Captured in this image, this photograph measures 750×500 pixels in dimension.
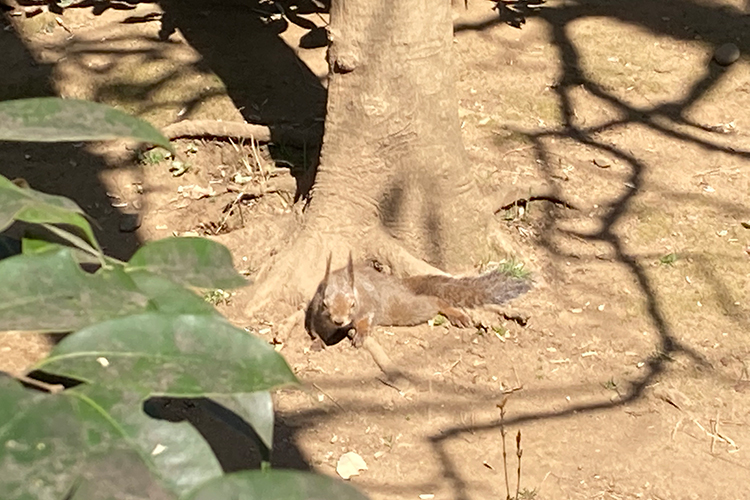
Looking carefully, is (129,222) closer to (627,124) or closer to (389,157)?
(389,157)

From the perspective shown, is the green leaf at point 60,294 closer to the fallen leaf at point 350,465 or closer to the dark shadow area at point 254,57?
the fallen leaf at point 350,465

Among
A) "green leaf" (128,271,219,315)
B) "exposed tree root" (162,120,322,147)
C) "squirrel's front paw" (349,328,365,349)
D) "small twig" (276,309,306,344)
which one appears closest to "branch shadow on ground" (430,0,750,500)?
"squirrel's front paw" (349,328,365,349)

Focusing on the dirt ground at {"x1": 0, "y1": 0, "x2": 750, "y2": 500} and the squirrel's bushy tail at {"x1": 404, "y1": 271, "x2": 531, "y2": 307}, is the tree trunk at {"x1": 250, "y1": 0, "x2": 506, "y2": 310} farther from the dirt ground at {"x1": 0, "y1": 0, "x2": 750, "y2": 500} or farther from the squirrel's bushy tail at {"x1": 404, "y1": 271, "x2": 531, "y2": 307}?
the dirt ground at {"x1": 0, "y1": 0, "x2": 750, "y2": 500}

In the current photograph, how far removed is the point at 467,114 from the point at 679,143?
99 cm

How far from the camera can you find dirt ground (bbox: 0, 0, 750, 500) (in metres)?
3.28

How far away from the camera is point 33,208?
2.54ft

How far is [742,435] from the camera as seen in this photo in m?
3.29

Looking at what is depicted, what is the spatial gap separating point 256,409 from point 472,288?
316cm

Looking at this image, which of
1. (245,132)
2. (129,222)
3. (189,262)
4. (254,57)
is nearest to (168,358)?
(189,262)

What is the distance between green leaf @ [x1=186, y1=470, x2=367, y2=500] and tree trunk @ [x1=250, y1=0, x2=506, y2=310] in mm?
3113

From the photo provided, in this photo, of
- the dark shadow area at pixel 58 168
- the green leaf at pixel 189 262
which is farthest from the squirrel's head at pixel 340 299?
the green leaf at pixel 189 262

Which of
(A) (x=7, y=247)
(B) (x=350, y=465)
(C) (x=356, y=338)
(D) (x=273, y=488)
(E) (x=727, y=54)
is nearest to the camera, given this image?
(D) (x=273, y=488)

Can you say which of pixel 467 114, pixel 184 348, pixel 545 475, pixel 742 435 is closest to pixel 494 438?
pixel 545 475

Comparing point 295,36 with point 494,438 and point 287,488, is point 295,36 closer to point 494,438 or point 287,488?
point 494,438
